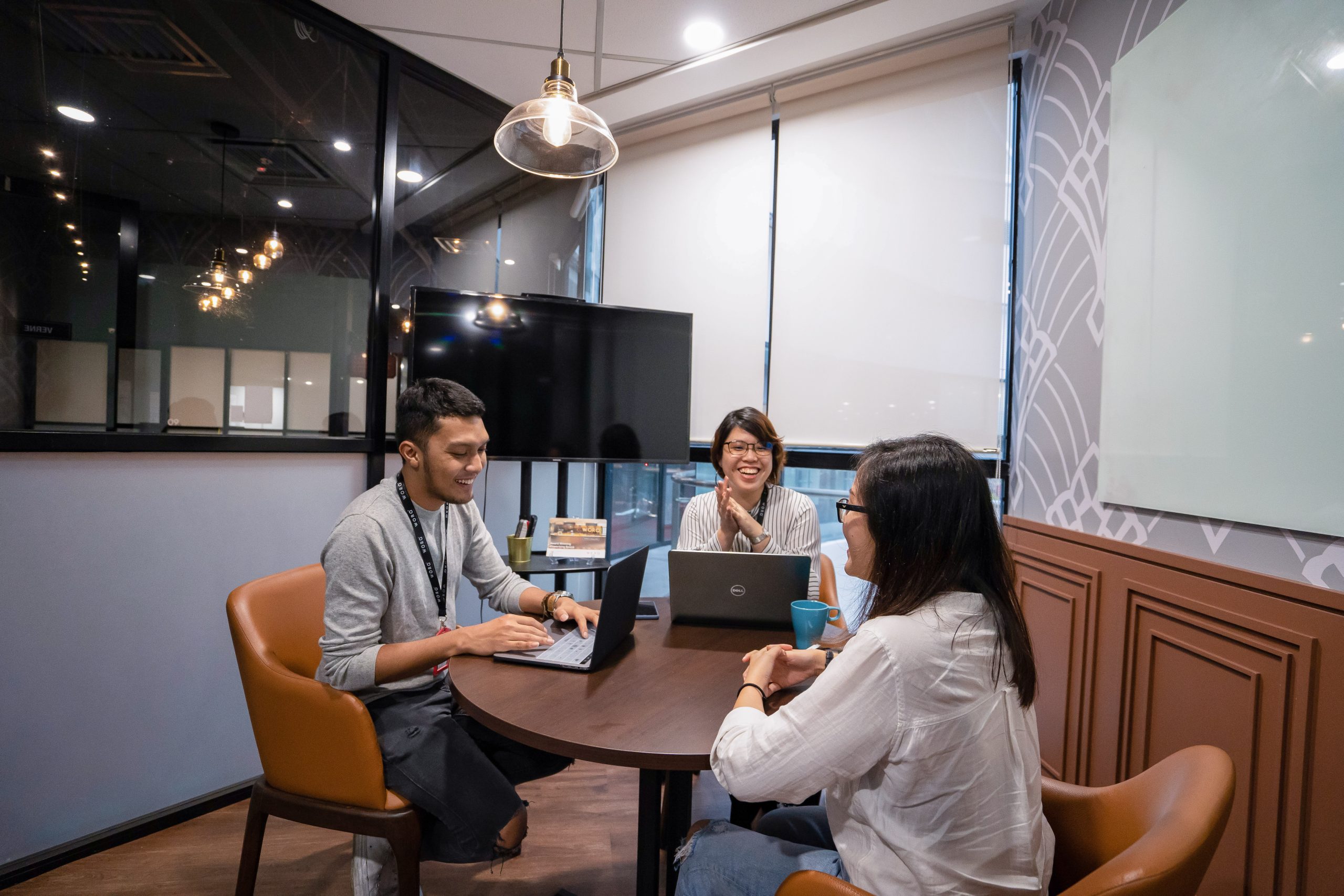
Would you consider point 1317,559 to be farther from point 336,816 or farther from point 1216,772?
point 336,816

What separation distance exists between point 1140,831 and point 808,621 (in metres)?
0.68

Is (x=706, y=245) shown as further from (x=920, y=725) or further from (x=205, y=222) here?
(x=920, y=725)

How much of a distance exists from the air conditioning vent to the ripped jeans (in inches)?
120

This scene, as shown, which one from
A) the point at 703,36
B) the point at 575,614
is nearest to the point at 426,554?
the point at 575,614

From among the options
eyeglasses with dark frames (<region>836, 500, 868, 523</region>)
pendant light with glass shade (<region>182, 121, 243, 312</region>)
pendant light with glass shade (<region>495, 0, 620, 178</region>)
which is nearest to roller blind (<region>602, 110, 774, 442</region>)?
pendant light with glass shade (<region>495, 0, 620, 178</region>)

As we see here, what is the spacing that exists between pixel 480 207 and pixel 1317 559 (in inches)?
139

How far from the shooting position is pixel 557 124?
196 cm

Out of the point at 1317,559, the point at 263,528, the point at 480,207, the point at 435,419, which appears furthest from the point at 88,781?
the point at 1317,559

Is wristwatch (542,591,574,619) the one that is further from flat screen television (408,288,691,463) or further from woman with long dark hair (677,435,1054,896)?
flat screen television (408,288,691,463)

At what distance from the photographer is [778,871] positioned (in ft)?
3.60

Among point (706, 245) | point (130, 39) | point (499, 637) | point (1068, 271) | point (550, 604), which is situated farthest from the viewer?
point (706, 245)

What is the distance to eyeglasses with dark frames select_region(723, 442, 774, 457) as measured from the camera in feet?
8.64

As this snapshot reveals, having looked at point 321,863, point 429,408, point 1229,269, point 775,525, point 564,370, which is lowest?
point 321,863

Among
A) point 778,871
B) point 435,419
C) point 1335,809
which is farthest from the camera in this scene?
point 435,419
